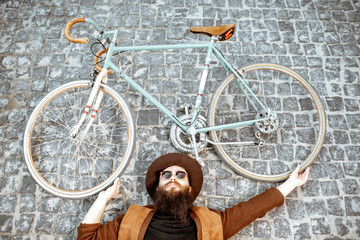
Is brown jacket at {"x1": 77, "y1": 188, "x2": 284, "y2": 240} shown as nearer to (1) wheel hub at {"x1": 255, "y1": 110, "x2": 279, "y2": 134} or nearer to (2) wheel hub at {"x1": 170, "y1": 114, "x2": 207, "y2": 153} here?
(1) wheel hub at {"x1": 255, "y1": 110, "x2": 279, "y2": 134}

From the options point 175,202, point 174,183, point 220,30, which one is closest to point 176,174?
point 174,183

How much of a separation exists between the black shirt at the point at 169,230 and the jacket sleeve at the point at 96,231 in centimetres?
37

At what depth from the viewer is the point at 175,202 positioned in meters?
2.97

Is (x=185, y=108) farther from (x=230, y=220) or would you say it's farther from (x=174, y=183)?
(x=230, y=220)

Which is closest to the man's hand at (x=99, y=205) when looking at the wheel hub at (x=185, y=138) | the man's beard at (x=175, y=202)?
the man's beard at (x=175, y=202)

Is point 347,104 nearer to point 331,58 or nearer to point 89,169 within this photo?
point 331,58

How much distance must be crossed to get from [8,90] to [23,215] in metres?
1.93

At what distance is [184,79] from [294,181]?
84.0 inches

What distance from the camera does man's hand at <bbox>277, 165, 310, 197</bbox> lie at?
3330 mm

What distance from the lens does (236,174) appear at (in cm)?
373

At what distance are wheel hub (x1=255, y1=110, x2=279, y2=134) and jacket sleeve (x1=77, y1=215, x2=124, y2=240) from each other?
7.18 feet

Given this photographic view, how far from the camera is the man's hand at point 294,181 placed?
3.33 meters

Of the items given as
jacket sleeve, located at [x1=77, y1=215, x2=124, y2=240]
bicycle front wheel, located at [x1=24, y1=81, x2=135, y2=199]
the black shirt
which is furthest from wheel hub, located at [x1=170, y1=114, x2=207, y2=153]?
jacket sleeve, located at [x1=77, y1=215, x2=124, y2=240]

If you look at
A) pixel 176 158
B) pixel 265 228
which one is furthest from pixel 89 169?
pixel 265 228
